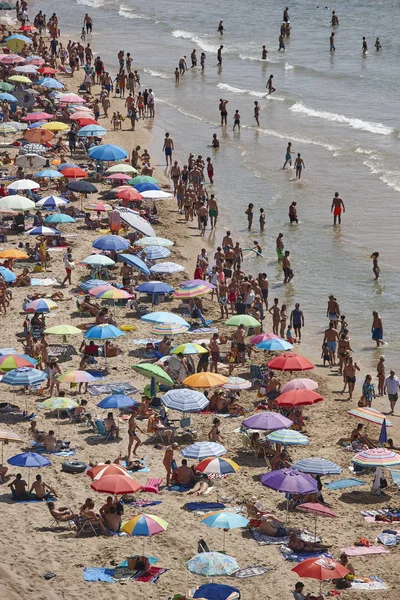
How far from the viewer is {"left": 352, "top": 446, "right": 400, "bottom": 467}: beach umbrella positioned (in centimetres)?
1602

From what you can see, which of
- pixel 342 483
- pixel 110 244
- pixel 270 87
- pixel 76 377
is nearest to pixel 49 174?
pixel 110 244

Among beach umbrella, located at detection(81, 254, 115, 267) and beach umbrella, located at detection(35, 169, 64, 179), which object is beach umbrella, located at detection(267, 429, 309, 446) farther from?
beach umbrella, located at detection(35, 169, 64, 179)

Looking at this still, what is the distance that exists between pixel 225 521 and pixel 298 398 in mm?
4925

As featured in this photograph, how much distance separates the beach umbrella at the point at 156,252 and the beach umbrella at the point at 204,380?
683cm

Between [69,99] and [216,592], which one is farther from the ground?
[69,99]

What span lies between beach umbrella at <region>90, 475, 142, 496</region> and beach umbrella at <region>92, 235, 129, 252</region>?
11059 mm

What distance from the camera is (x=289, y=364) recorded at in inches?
776

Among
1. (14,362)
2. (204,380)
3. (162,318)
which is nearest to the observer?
(14,362)

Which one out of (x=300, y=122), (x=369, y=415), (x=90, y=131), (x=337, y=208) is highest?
(x=90, y=131)

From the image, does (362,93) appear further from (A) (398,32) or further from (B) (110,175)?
(B) (110,175)

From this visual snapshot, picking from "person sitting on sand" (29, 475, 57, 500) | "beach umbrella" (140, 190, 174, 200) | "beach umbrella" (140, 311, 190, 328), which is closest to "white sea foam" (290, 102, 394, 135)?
"beach umbrella" (140, 190, 174, 200)

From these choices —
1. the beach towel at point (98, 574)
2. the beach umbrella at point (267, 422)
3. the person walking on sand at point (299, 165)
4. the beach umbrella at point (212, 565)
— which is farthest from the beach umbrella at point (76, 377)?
the person walking on sand at point (299, 165)

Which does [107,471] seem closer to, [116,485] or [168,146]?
[116,485]

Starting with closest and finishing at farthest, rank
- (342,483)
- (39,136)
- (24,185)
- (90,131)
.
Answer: (342,483), (24,185), (39,136), (90,131)
